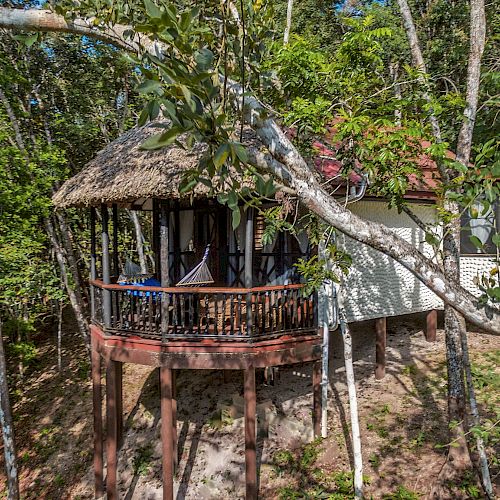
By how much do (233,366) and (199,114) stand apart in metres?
5.08

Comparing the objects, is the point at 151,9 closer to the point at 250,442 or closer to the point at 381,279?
the point at 250,442

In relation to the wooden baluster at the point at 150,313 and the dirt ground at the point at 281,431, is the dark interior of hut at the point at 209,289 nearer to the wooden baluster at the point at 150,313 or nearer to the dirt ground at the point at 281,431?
the wooden baluster at the point at 150,313

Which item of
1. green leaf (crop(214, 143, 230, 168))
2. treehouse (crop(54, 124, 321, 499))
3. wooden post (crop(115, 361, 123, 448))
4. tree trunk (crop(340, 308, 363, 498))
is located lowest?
wooden post (crop(115, 361, 123, 448))

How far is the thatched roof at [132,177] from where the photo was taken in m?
6.13

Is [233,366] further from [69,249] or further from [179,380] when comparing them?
[69,249]

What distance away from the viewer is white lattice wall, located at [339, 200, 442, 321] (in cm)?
822

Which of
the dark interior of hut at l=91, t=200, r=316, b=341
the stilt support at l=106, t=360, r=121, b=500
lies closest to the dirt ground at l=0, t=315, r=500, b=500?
the stilt support at l=106, t=360, r=121, b=500

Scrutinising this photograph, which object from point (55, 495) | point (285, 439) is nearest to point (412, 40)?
point (285, 439)

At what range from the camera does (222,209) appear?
956 centimetres

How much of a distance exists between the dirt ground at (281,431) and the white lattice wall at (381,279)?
4.73ft

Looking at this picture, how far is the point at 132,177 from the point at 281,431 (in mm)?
5469

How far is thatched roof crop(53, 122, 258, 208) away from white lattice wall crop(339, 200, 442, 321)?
3.19 meters

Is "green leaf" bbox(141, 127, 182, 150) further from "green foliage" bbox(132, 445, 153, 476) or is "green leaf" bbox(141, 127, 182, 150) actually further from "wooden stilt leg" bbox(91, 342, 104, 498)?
"green foliage" bbox(132, 445, 153, 476)

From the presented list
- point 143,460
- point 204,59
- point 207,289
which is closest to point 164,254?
point 207,289
